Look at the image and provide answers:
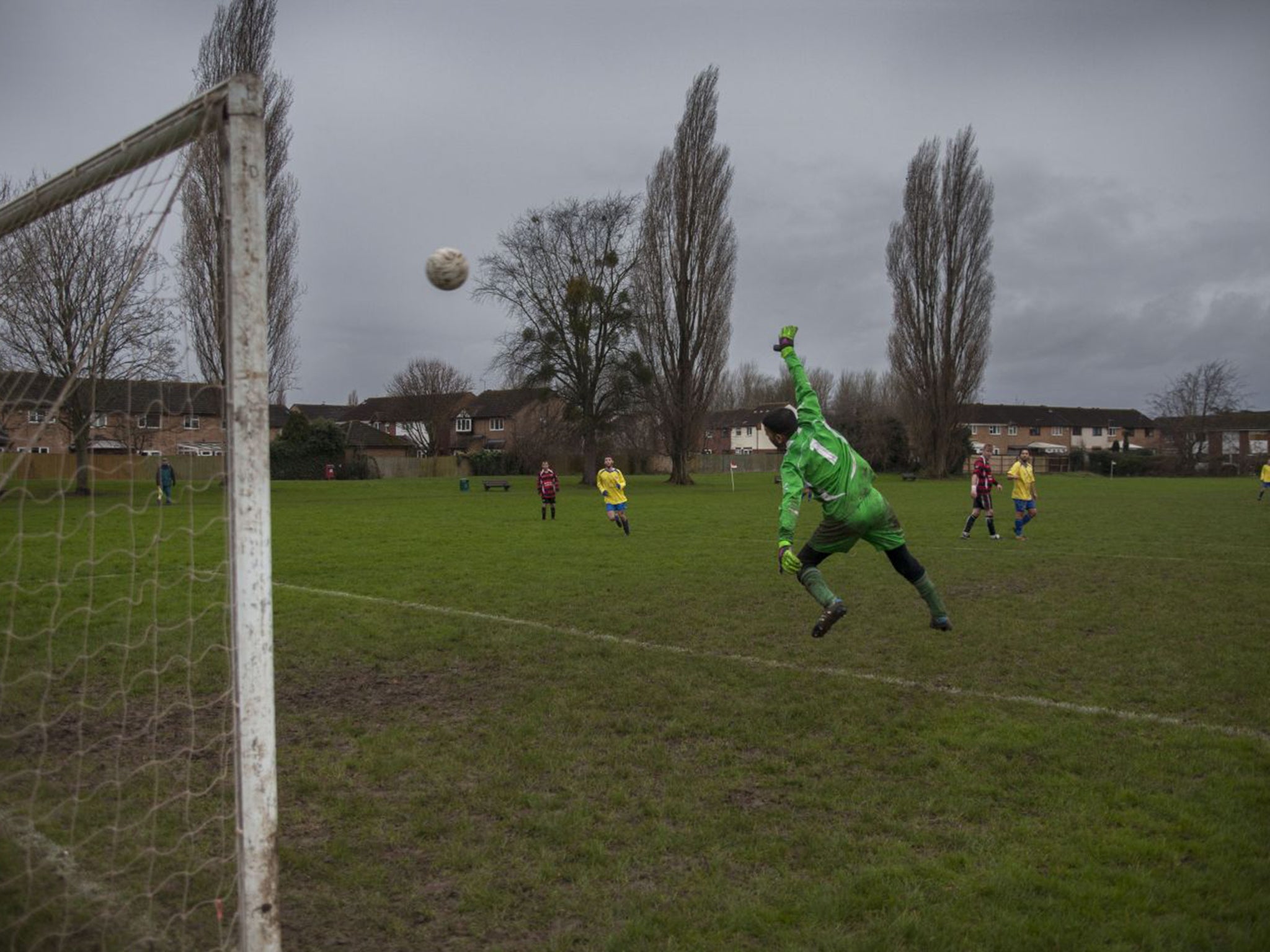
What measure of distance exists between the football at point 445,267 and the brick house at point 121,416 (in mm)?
1136

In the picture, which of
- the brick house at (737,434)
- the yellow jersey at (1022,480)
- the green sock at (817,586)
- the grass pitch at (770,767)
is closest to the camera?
the grass pitch at (770,767)

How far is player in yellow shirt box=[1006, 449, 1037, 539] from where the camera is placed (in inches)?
721

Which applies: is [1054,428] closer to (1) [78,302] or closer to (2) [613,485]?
(2) [613,485]

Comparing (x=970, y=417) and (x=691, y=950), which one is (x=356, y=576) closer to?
(x=691, y=950)

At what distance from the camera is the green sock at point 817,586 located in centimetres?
691

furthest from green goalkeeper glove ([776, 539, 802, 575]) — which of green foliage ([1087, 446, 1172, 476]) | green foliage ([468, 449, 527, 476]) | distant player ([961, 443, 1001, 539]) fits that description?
green foliage ([1087, 446, 1172, 476])

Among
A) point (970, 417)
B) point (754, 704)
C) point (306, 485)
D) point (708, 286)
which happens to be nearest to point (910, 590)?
point (754, 704)

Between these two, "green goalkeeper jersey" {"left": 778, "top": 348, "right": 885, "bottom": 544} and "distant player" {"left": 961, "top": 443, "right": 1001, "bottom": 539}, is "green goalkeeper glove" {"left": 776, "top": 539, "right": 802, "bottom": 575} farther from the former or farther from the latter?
"distant player" {"left": 961, "top": 443, "right": 1001, "bottom": 539}

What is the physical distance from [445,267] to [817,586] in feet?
13.3

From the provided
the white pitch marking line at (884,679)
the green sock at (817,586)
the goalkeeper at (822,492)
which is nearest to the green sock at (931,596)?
the goalkeeper at (822,492)

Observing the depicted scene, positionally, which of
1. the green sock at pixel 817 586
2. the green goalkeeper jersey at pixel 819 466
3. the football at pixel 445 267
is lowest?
the green sock at pixel 817 586

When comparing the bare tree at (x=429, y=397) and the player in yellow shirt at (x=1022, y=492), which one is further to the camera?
the bare tree at (x=429, y=397)

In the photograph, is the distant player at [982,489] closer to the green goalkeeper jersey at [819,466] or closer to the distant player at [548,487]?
the distant player at [548,487]

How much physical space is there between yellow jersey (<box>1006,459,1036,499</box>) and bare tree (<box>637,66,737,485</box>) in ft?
87.8
